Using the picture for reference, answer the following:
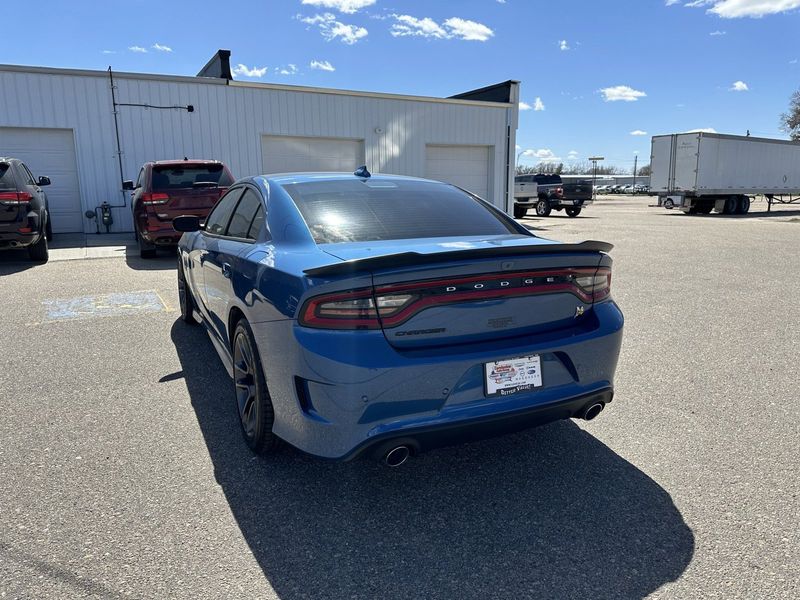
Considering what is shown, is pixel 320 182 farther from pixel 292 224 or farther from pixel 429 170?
pixel 429 170

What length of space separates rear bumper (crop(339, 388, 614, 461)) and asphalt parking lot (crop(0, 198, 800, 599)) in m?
0.38

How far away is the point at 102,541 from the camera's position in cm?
249

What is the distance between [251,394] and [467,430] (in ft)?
4.20

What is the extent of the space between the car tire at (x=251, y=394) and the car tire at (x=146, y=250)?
8.09 meters

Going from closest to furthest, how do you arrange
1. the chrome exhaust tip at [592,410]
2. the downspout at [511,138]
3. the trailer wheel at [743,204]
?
the chrome exhaust tip at [592,410]
the downspout at [511,138]
the trailer wheel at [743,204]

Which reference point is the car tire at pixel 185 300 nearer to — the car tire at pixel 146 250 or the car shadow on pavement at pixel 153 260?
the car shadow on pavement at pixel 153 260

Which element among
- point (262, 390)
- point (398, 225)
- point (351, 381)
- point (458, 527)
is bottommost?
point (458, 527)

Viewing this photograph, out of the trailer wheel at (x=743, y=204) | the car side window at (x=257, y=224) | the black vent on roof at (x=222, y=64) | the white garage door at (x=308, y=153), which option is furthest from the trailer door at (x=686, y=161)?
the car side window at (x=257, y=224)

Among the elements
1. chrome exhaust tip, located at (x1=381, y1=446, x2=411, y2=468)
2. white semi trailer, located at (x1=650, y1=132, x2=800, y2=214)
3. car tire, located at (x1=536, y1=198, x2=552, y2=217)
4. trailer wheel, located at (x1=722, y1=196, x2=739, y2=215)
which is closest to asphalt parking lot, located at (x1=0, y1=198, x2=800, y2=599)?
chrome exhaust tip, located at (x1=381, y1=446, x2=411, y2=468)

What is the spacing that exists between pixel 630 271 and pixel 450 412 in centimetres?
810

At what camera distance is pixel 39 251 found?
10016 mm

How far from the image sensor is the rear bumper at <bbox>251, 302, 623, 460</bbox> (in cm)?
244

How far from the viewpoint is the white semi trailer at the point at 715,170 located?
88.8ft

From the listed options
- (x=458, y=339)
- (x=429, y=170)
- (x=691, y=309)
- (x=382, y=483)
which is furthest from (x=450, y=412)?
(x=429, y=170)
